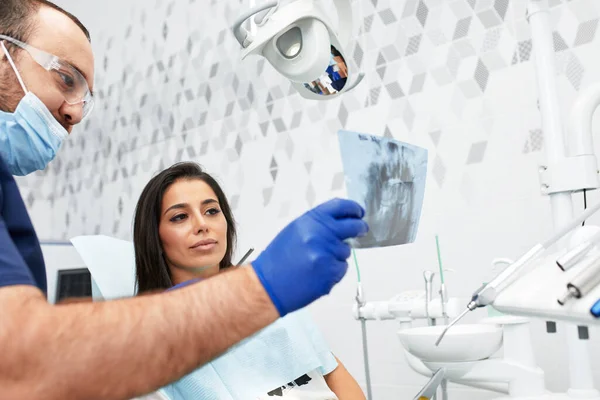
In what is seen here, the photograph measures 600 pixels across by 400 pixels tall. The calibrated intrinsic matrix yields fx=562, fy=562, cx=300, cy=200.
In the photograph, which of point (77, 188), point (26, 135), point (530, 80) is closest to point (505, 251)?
point (530, 80)

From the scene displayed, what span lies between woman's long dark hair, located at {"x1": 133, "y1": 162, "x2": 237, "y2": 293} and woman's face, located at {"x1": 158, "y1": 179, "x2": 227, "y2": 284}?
1.0 inches

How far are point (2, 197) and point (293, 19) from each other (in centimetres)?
63

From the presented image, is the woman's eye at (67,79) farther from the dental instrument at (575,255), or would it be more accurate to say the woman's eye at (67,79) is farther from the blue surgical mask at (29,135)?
the dental instrument at (575,255)

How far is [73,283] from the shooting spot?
2857 millimetres

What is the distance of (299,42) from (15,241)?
0.68 m

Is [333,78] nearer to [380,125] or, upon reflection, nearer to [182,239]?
[182,239]

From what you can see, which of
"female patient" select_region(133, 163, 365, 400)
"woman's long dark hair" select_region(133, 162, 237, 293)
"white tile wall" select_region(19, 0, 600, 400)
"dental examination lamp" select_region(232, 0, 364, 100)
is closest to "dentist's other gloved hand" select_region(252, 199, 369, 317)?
"dental examination lamp" select_region(232, 0, 364, 100)

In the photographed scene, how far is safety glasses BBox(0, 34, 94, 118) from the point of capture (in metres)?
1.28

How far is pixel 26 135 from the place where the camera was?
51.4 inches

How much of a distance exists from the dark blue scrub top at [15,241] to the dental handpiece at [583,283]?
2.28 ft

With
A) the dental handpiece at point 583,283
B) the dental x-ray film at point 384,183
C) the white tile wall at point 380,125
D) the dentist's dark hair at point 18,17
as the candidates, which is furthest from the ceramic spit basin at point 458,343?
the dentist's dark hair at point 18,17

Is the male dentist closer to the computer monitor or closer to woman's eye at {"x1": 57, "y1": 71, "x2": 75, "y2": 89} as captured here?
woman's eye at {"x1": 57, "y1": 71, "x2": 75, "y2": 89}

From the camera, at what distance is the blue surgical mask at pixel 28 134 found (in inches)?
50.3

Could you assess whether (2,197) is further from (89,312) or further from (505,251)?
(505,251)
